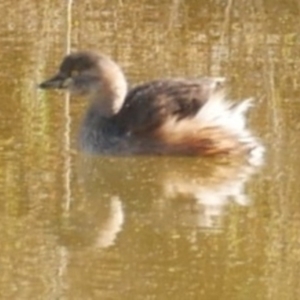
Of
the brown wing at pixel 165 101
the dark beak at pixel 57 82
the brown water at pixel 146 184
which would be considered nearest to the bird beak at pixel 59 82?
the dark beak at pixel 57 82

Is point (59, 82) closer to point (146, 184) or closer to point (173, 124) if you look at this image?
point (173, 124)

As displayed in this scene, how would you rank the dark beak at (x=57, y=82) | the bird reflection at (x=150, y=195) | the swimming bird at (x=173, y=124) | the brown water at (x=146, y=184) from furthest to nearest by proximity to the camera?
the dark beak at (x=57, y=82), the swimming bird at (x=173, y=124), the bird reflection at (x=150, y=195), the brown water at (x=146, y=184)

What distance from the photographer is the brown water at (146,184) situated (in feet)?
22.5

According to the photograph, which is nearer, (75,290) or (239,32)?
(75,290)

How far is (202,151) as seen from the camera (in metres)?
9.12

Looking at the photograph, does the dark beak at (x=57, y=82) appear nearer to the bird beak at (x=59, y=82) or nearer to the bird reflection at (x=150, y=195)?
the bird beak at (x=59, y=82)

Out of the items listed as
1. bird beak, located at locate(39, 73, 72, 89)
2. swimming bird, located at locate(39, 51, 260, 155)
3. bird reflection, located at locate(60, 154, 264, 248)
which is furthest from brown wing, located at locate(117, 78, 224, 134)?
bird beak, located at locate(39, 73, 72, 89)

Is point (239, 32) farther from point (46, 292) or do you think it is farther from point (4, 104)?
point (46, 292)

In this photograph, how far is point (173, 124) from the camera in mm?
9195

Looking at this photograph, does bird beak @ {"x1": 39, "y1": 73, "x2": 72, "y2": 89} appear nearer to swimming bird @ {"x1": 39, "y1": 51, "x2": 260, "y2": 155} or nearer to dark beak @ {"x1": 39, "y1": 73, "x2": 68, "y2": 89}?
dark beak @ {"x1": 39, "y1": 73, "x2": 68, "y2": 89}

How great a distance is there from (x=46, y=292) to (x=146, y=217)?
1225 mm

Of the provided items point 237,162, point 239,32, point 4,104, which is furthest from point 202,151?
point 239,32

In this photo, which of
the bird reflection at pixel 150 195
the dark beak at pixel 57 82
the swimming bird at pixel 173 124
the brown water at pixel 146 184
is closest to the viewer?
the brown water at pixel 146 184

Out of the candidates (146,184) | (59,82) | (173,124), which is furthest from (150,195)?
(59,82)
